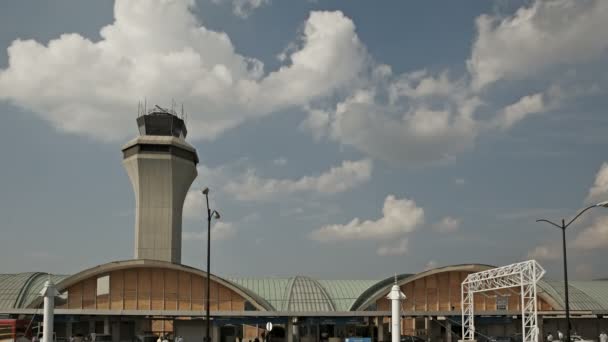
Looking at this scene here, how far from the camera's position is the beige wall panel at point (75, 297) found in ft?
209

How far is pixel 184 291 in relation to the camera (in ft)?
216

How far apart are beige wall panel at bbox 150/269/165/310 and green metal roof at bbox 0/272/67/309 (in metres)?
9.11

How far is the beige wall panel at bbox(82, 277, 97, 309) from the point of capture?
64.2 m

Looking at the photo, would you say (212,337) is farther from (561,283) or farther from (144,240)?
(561,283)

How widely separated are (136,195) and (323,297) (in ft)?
102

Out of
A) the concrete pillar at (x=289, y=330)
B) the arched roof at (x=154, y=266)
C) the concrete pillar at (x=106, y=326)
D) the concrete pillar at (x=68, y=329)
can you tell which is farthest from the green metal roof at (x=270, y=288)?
the concrete pillar at (x=68, y=329)

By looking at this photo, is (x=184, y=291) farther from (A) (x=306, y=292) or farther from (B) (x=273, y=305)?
(A) (x=306, y=292)

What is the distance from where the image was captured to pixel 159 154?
87.8 meters

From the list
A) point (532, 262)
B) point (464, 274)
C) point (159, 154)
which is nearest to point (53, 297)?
point (532, 262)

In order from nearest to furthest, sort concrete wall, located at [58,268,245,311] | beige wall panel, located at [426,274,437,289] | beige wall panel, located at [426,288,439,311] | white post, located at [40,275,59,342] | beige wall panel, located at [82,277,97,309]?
white post, located at [40,275,59,342] < beige wall panel, located at [82,277,97,309] < concrete wall, located at [58,268,245,311] < beige wall panel, located at [426,288,439,311] < beige wall panel, located at [426,274,437,289]

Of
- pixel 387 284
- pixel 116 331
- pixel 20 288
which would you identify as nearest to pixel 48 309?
pixel 116 331

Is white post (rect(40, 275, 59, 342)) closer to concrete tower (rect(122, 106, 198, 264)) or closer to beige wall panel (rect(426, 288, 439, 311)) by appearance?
beige wall panel (rect(426, 288, 439, 311))

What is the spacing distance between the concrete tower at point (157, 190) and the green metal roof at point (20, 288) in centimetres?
1909

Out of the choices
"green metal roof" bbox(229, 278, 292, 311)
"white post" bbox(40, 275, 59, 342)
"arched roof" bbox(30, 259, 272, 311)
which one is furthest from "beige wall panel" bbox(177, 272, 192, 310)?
"white post" bbox(40, 275, 59, 342)
